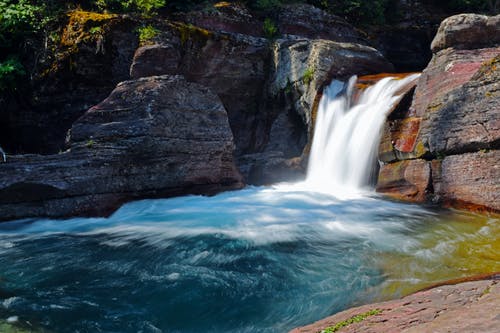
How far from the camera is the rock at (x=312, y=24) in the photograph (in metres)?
16.6

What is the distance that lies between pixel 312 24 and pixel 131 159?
12.0m

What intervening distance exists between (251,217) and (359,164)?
4320mm

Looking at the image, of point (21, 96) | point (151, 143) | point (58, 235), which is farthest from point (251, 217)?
point (21, 96)

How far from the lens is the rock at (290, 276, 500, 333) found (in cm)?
221

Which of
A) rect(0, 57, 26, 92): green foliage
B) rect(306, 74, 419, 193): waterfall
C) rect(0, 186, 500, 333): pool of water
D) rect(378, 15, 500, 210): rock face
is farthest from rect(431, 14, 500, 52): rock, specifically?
rect(0, 57, 26, 92): green foliage

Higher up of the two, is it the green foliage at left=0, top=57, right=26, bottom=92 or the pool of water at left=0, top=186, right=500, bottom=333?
the green foliage at left=0, top=57, right=26, bottom=92

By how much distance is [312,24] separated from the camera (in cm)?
1697

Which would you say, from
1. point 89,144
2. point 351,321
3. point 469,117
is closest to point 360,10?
point 469,117

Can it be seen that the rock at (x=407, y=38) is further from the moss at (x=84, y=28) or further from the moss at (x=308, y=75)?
the moss at (x=84, y=28)

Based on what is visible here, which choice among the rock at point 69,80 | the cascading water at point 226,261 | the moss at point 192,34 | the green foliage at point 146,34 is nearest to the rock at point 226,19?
the moss at point 192,34

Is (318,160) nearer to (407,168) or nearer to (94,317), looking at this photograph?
(407,168)

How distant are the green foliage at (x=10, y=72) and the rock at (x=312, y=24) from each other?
1042cm

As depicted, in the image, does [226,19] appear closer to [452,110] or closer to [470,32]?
[470,32]

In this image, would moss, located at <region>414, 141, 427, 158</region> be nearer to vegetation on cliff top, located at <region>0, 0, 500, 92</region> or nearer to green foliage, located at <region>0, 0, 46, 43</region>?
vegetation on cliff top, located at <region>0, 0, 500, 92</region>
